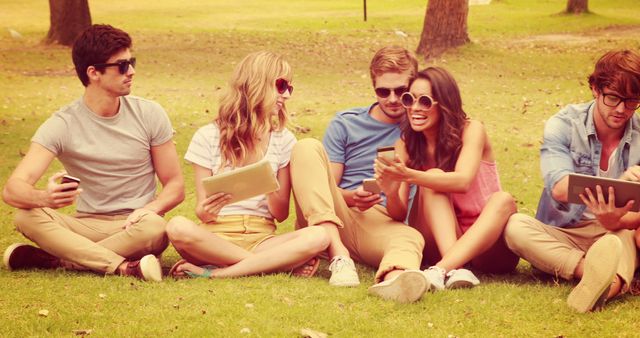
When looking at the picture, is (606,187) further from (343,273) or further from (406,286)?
(343,273)

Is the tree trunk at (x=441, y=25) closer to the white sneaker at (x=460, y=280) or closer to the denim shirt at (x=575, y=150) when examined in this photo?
the denim shirt at (x=575, y=150)

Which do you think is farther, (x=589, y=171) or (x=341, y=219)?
(x=341, y=219)

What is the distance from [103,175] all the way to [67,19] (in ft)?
54.1

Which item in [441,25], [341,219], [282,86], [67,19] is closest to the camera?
[282,86]

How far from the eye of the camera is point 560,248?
552cm

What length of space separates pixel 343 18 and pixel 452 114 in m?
25.0

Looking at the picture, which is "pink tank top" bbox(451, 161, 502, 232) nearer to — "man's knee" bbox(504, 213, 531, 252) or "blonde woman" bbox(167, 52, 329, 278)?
"man's knee" bbox(504, 213, 531, 252)

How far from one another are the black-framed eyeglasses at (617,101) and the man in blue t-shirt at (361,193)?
1369 millimetres

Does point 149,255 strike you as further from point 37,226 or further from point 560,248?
point 560,248

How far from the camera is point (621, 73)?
17.3 ft

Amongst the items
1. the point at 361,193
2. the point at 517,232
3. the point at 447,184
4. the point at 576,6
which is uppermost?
the point at 447,184

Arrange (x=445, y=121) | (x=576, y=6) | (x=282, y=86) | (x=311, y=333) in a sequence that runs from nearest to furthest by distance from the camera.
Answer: (x=311, y=333) < (x=445, y=121) < (x=282, y=86) < (x=576, y=6)

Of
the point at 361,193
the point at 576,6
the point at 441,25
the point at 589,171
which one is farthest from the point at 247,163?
the point at 576,6

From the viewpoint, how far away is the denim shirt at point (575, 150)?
18.2ft
